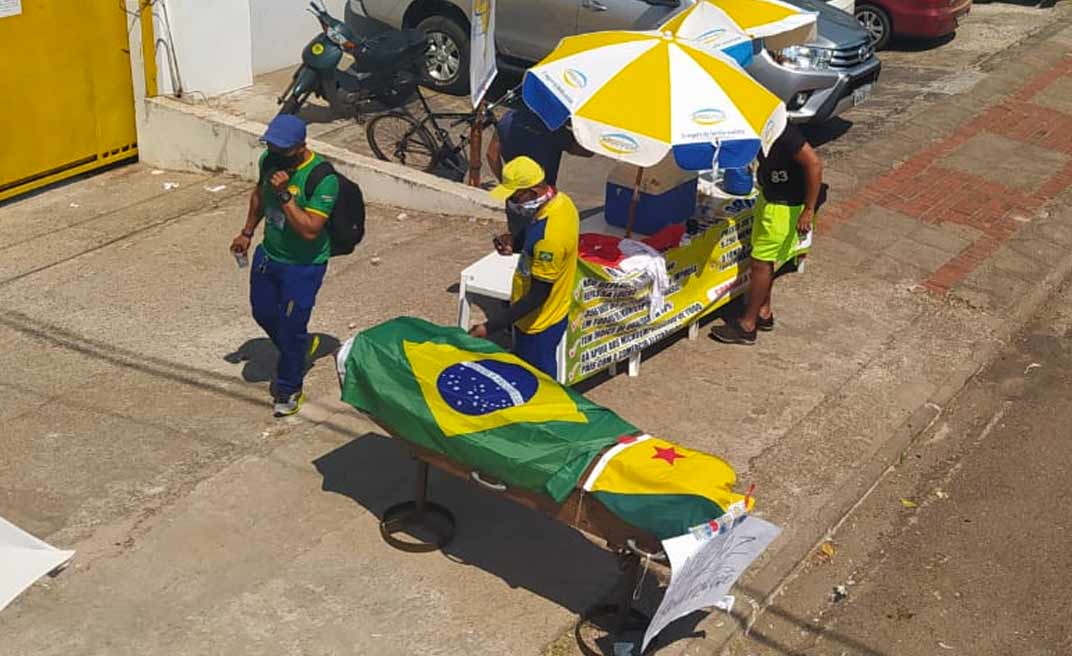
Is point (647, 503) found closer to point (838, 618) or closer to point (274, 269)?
point (838, 618)

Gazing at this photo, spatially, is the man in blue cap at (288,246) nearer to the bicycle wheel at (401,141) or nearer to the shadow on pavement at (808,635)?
the shadow on pavement at (808,635)

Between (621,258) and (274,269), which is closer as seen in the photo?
(274,269)

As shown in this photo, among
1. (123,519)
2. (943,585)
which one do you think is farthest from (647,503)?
(123,519)

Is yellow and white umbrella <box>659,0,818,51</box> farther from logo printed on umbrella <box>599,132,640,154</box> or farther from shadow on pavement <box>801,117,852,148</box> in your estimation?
shadow on pavement <box>801,117,852,148</box>

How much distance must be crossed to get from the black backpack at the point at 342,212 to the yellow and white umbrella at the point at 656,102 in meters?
1.32

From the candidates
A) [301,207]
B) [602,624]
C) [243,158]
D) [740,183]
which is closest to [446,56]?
[243,158]

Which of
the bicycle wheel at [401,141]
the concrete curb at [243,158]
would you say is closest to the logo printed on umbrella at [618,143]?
the concrete curb at [243,158]

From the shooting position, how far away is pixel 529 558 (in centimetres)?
665

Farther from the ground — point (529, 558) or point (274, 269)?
point (274, 269)

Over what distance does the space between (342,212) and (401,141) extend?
4184 millimetres

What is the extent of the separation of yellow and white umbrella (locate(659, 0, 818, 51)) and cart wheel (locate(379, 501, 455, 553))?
3.71 metres

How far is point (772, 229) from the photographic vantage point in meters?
8.93

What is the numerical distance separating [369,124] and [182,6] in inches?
78.0

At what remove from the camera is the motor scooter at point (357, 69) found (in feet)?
38.4
